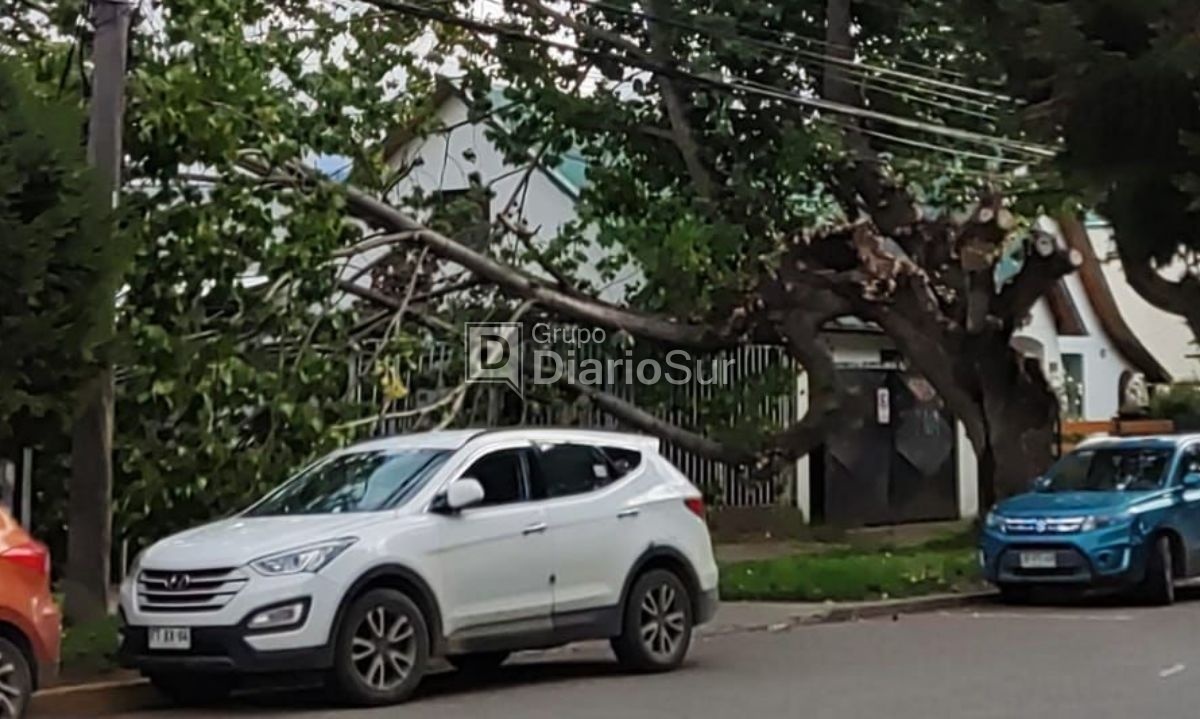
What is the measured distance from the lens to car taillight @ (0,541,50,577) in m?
11.3

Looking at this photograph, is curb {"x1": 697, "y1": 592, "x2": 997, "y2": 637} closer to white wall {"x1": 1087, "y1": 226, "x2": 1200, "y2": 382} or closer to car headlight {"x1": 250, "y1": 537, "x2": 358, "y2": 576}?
car headlight {"x1": 250, "y1": 537, "x2": 358, "y2": 576}

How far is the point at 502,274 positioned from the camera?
22.2 meters

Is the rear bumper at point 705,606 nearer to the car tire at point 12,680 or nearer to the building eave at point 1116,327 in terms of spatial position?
the car tire at point 12,680

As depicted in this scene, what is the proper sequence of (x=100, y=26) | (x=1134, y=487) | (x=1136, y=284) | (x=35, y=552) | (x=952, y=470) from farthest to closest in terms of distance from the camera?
(x=952, y=470) → (x=1134, y=487) → (x=100, y=26) → (x=35, y=552) → (x=1136, y=284)

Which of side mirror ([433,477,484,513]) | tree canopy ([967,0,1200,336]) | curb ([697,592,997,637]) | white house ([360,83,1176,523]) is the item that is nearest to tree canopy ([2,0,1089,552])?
white house ([360,83,1176,523])

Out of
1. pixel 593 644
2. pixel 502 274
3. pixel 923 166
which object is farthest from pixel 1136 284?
pixel 923 166

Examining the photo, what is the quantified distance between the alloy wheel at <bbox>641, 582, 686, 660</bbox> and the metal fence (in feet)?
18.8

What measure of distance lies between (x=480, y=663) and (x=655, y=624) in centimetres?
141

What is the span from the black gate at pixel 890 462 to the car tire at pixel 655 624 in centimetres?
1346

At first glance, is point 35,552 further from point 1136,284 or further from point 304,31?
point 304,31

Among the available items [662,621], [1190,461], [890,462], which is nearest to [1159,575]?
[1190,461]

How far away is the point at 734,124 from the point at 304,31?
18.8 feet

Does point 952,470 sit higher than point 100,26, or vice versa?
point 100,26

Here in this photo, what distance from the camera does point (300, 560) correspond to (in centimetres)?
1205
